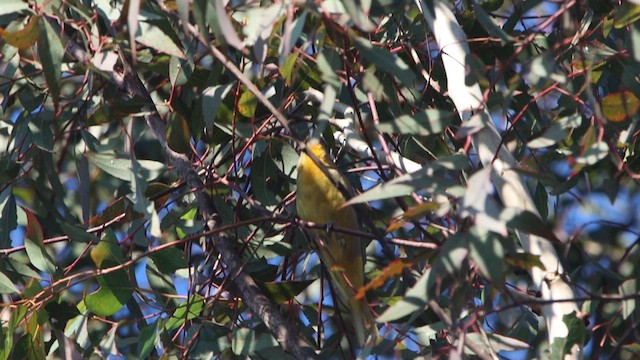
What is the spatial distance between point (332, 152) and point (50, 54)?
1223 millimetres

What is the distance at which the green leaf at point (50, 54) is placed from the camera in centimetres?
194

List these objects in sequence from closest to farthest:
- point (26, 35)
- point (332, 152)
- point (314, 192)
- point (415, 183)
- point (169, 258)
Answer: point (415, 183)
point (26, 35)
point (169, 258)
point (314, 192)
point (332, 152)

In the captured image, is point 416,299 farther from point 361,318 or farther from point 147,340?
point 361,318

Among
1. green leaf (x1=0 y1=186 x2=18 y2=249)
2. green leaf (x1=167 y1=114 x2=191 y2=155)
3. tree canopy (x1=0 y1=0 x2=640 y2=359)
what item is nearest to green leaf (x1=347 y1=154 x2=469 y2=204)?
tree canopy (x1=0 y1=0 x2=640 y2=359)

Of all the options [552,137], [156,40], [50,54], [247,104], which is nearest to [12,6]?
[50,54]

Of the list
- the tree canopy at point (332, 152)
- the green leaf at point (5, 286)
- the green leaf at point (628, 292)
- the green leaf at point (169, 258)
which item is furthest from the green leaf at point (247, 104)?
the green leaf at point (628, 292)

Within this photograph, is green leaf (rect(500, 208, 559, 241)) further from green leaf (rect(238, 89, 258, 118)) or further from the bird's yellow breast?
the bird's yellow breast

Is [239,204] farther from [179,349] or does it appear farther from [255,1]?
[255,1]

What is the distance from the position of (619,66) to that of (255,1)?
35.5 inches

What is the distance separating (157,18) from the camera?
198 centimetres

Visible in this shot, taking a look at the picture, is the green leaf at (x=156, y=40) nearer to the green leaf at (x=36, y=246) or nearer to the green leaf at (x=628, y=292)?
the green leaf at (x=36, y=246)

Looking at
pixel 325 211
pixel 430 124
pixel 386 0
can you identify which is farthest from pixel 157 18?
pixel 325 211

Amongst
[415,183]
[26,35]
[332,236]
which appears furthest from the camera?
[332,236]

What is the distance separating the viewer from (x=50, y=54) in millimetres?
1948
